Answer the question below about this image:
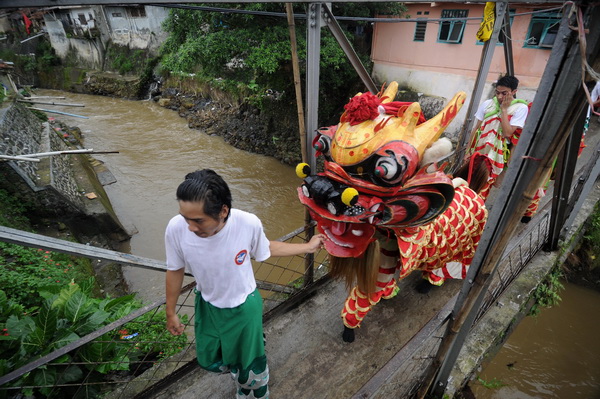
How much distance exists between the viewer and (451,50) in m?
9.60

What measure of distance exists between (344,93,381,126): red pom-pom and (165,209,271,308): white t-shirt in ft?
3.19

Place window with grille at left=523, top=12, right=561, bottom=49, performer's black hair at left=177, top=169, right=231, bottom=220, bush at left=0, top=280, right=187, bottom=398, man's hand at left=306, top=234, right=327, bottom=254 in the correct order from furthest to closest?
window with grille at left=523, top=12, right=561, bottom=49 → bush at left=0, top=280, right=187, bottom=398 → man's hand at left=306, top=234, right=327, bottom=254 → performer's black hair at left=177, top=169, right=231, bottom=220

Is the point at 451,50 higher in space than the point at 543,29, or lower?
lower

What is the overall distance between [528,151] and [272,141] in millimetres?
10578

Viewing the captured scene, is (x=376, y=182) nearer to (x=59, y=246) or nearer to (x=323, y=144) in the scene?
(x=323, y=144)

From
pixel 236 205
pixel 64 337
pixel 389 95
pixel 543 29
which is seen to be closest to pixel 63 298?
pixel 64 337

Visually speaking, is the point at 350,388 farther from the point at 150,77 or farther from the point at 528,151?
the point at 150,77

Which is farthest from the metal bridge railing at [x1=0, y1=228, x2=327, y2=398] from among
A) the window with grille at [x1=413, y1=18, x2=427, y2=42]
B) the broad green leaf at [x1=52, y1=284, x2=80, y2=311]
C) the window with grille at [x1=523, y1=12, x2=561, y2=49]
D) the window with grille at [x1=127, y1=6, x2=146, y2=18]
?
the window with grille at [x1=127, y1=6, x2=146, y2=18]

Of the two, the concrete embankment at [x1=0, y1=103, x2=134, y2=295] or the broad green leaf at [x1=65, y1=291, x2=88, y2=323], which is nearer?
the broad green leaf at [x1=65, y1=291, x2=88, y2=323]

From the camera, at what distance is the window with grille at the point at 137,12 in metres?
19.2

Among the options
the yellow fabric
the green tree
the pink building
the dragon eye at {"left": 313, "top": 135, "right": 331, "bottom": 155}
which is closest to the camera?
the dragon eye at {"left": 313, "top": 135, "right": 331, "bottom": 155}

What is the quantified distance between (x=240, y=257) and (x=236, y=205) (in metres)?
7.56

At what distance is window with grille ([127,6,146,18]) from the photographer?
63.0ft

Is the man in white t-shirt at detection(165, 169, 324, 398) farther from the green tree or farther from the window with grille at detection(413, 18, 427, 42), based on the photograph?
the window with grille at detection(413, 18, 427, 42)
